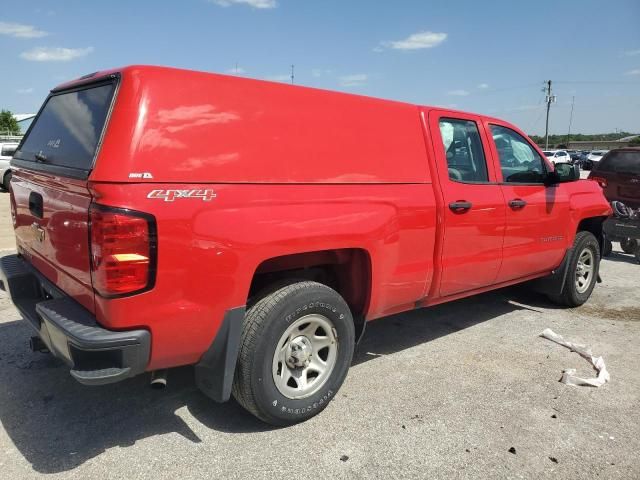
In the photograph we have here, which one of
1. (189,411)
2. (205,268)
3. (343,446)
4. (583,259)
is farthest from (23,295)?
(583,259)

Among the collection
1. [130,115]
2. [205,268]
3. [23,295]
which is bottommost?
[23,295]

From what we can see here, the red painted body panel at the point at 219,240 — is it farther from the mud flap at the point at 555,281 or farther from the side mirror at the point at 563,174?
the mud flap at the point at 555,281

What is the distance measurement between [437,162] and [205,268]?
2.06m

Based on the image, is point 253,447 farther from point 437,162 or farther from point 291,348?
point 437,162

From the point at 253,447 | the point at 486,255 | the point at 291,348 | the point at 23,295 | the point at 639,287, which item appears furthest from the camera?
the point at 639,287

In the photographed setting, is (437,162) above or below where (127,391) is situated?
above

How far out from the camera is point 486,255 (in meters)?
4.21

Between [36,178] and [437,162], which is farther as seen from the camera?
[437,162]

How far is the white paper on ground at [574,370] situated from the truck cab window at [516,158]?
1.46 metres

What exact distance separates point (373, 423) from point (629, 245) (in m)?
7.90

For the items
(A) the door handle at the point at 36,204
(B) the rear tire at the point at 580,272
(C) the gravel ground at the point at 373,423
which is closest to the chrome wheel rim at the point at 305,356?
(C) the gravel ground at the point at 373,423

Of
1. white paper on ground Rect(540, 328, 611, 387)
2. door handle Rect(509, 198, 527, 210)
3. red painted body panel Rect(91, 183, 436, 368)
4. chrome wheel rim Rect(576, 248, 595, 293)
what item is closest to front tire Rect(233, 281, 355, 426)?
red painted body panel Rect(91, 183, 436, 368)

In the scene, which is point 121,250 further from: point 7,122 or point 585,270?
point 7,122

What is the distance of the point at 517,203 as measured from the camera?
439cm
